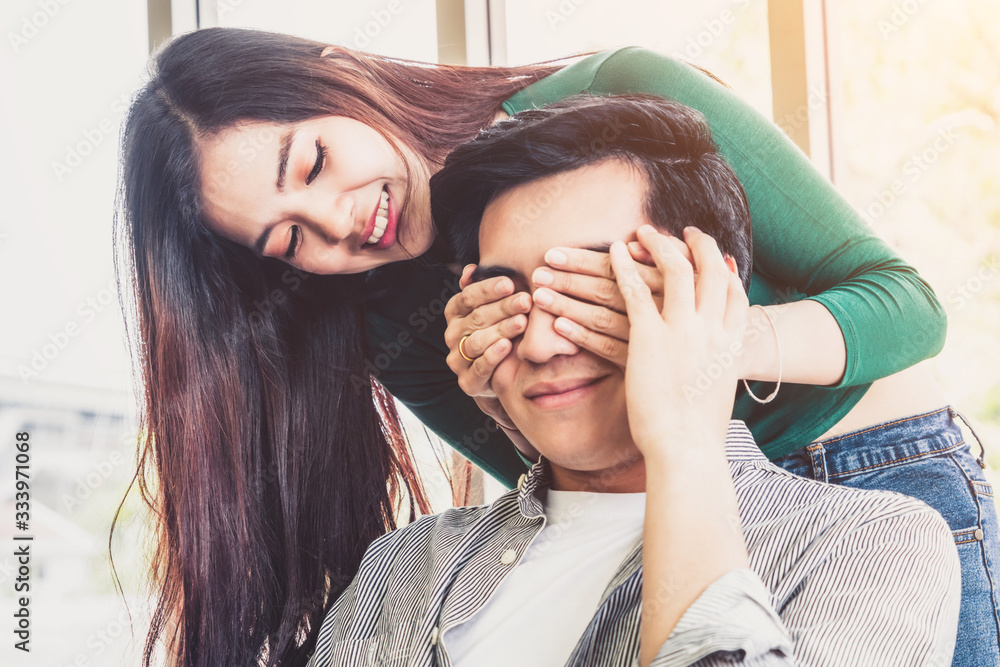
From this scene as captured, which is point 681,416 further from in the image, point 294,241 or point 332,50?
point 332,50

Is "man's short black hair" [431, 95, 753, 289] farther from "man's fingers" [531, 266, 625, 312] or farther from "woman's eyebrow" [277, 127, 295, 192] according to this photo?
"woman's eyebrow" [277, 127, 295, 192]

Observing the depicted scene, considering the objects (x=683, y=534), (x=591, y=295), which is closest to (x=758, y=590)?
(x=683, y=534)

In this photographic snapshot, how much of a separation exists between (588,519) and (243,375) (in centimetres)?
77

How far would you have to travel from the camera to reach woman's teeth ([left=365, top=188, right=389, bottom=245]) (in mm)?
1368

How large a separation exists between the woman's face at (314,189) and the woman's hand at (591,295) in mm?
410

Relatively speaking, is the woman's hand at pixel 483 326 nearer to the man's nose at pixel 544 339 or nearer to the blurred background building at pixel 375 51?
the man's nose at pixel 544 339

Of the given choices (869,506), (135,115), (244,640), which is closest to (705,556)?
(869,506)

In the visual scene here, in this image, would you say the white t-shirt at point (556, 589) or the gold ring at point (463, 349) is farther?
the gold ring at point (463, 349)

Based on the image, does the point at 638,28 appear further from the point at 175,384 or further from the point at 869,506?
the point at 175,384

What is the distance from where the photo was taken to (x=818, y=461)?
1210 mm

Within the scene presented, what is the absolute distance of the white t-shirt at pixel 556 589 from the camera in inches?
41.6

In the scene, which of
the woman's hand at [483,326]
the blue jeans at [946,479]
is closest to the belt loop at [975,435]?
the blue jeans at [946,479]

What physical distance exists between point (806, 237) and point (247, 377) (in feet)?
3.47

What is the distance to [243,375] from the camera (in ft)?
4.95
